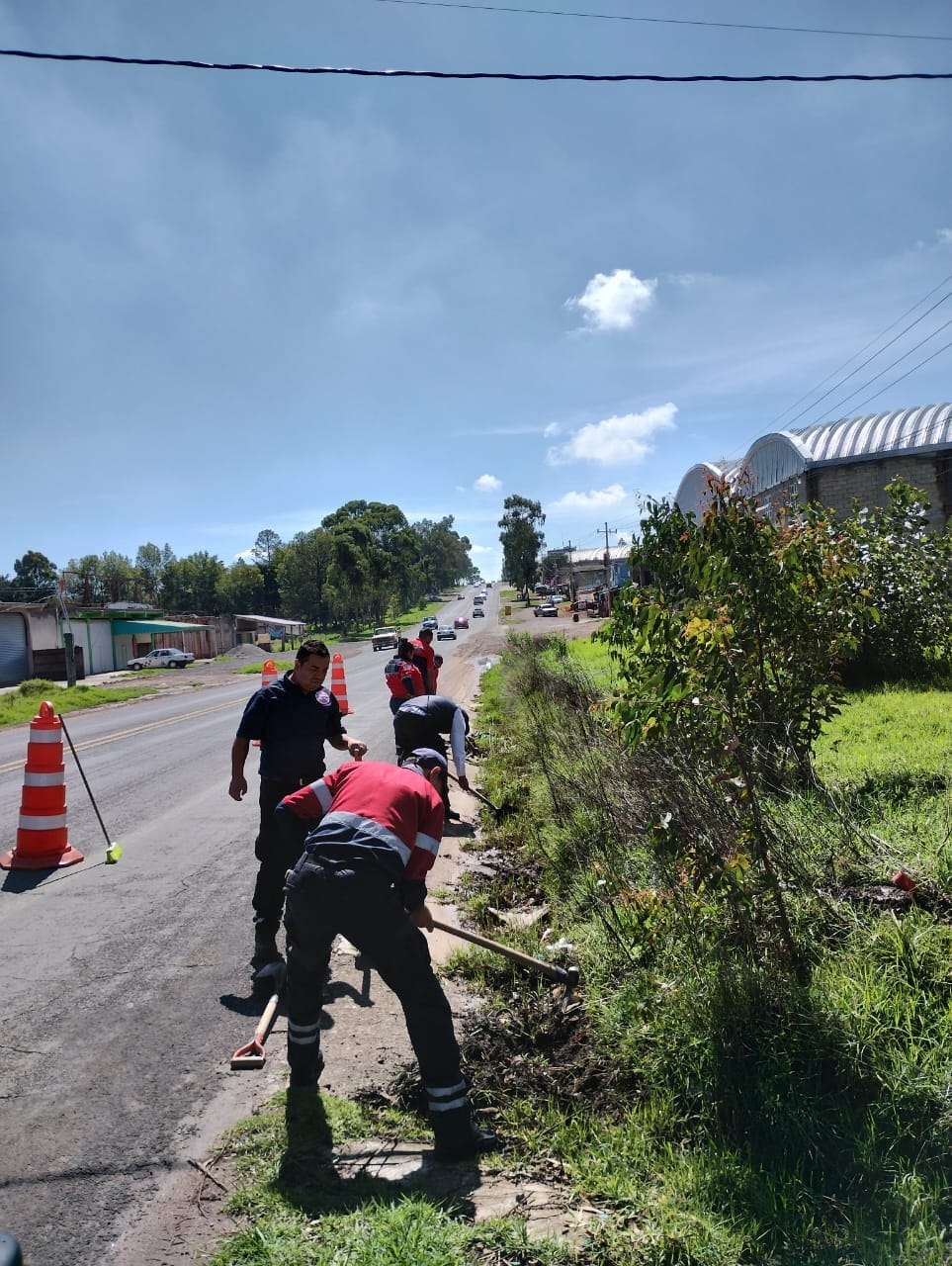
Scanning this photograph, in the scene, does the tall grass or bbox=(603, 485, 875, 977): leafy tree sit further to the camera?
bbox=(603, 485, 875, 977): leafy tree

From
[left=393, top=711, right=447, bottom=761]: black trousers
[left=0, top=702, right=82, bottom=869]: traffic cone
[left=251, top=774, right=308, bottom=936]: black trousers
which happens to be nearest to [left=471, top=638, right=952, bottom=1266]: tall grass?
[left=251, top=774, right=308, bottom=936]: black trousers

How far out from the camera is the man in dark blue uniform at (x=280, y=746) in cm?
473

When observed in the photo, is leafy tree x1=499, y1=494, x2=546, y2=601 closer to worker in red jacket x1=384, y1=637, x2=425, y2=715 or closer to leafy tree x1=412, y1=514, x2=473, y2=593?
leafy tree x1=412, y1=514, x2=473, y2=593

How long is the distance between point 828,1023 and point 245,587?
109 meters

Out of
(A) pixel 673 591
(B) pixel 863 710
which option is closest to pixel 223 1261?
(A) pixel 673 591

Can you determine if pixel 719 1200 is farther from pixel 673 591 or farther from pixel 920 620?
pixel 920 620

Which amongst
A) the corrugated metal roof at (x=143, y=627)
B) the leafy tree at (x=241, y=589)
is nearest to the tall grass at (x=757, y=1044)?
the corrugated metal roof at (x=143, y=627)

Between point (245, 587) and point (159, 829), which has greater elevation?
point (245, 587)

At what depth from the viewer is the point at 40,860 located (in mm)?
6766

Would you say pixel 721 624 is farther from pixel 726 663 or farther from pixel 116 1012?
pixel 116 1012

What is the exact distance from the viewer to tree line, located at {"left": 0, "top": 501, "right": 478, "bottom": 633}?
83562 mm

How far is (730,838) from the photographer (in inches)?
149

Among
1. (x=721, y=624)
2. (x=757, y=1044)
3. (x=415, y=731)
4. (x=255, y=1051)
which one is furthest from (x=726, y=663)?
(x=415, y=731)

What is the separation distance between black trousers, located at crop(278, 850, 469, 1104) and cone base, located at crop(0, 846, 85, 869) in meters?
4.48
